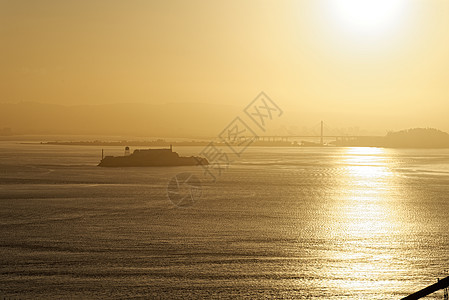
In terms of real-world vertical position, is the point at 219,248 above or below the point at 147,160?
below

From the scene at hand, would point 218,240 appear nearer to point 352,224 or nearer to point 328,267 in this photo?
point 328,267

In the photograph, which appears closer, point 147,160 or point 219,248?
point 219,248

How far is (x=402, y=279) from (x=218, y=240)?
8.48 m

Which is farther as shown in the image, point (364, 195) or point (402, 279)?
point (364, 195)

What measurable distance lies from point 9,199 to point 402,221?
2719 centimetres

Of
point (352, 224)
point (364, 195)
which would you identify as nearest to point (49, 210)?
point (352, 224)

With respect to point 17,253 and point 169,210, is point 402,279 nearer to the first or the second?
point 17,253

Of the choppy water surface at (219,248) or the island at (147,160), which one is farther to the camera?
the island at (147,160)

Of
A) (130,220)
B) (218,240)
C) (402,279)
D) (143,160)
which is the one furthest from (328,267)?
(143,160)

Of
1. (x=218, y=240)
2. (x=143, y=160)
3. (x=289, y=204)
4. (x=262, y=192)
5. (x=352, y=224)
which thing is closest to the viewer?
(x=218, y=240)

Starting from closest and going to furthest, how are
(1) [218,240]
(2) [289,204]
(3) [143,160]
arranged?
(1) [218,240] < (2) [289,204] < (3) [143,160]

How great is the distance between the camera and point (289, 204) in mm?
38438

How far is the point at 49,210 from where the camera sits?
110 feet

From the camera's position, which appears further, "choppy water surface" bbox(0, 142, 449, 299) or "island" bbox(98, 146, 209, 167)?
"island" bbox(98, 146, 209, 167)
